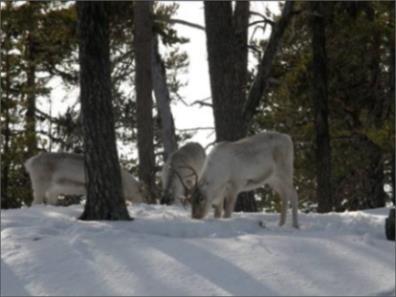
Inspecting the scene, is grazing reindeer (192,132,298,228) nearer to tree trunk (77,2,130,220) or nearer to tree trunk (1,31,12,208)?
tree trunk (77,2,130,220)

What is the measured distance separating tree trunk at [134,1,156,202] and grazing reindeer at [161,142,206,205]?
103 inches

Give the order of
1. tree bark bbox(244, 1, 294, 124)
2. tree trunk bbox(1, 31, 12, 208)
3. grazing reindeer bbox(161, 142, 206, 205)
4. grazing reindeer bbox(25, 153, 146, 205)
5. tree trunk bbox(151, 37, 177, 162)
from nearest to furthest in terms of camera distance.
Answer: grazing reindeer bbox(161, 142, 206, 205) < grazing reindeer bbox(25, 153, 146, 205) < tree bark bbox(244, 1, 294, 124) < tree trunk bbox(151, 37, 177, 162) < tree trunk bbox(1, 31, 12, 208)

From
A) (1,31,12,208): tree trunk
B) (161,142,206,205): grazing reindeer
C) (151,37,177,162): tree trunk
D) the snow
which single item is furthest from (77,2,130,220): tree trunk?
(1,31,12,208): tree trunk

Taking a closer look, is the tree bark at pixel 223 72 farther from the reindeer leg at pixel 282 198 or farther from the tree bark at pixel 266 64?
the reindeer leg at pixel 282 198

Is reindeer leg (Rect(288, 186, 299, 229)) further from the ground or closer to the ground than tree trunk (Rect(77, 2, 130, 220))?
closer to the ground

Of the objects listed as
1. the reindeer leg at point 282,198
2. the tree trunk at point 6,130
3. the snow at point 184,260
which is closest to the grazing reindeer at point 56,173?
the reindeer leg at point 282,198

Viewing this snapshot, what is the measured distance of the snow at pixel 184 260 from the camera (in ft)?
22.4

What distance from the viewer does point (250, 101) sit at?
15.9 metres

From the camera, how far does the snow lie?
684 centimetres

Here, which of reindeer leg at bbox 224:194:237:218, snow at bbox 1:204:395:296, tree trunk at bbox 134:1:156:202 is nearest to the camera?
snow at bbox 1:204:395:296

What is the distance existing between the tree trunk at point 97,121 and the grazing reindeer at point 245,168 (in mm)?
1999

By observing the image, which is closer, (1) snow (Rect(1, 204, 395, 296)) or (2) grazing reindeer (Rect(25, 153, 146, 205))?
(1) snow (Rect(1, 204, 395, 296))

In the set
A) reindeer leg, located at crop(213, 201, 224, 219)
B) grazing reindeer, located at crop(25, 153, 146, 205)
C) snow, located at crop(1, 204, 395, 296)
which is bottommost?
snow, located at crop(1, 204, 395, 296)

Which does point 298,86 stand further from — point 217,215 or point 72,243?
point 72,243
